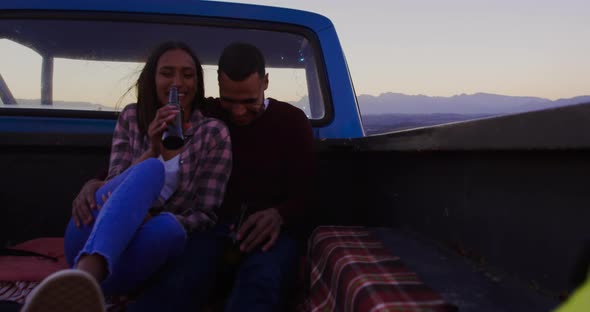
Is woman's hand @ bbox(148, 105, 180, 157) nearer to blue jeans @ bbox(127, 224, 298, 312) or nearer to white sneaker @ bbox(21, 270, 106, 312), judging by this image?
blue jeans @ bbox(127, 224, 298, 312)

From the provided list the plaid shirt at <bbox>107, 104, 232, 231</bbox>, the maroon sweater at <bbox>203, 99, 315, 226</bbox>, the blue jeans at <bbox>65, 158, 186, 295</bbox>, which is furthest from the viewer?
the maroon sweater at <bbox>203, 99, 315, 226</bbox>

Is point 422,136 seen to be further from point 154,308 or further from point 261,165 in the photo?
point 154,308

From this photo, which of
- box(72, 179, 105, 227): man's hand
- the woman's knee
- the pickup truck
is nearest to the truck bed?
the pickup truck

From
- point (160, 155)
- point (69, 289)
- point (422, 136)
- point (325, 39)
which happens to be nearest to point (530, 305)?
point (422, 136)

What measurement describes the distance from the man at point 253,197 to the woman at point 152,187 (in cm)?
Result: 9

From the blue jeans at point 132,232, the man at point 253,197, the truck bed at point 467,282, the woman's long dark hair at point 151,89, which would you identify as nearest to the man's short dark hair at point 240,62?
the man at point 253,197

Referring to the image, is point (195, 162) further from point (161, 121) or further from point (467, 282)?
point (467, 282)

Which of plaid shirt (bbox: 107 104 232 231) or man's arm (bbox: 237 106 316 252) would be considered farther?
plaid shirt (bbox: 107 104 232 231)

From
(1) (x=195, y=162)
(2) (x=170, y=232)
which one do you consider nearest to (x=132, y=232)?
(2) (x=170, y=232)

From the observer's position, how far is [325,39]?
2.41 meters

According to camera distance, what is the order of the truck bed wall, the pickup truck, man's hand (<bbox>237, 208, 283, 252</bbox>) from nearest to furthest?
the truck bed wall → the pickup truck → man's hand (<bbox>237, 208, 283, 252</bbox>)

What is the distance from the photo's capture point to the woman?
1.46 meters

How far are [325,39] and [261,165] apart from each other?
78 cm

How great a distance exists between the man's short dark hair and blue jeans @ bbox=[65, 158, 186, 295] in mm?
521
